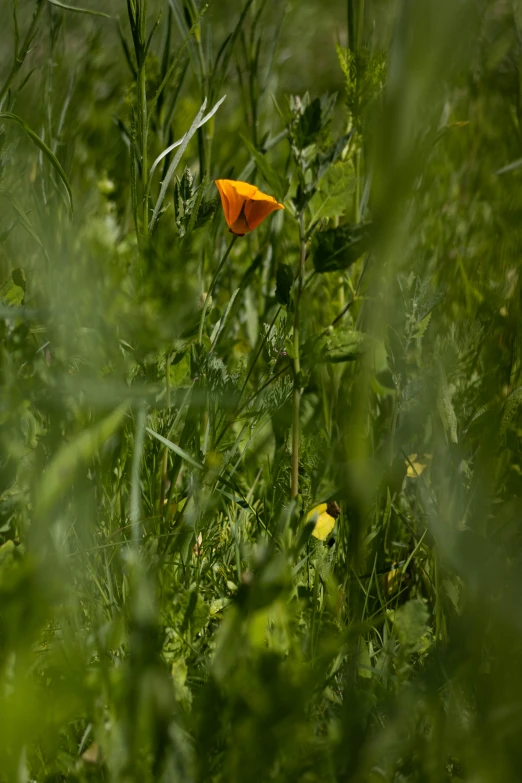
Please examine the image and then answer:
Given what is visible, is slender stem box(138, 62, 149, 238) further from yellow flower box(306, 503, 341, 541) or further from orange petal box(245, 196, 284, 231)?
yellow flower box(306, 503, 341, 541)

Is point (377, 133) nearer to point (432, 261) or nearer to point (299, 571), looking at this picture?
point (299, 571)

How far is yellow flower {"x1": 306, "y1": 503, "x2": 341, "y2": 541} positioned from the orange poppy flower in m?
0.44

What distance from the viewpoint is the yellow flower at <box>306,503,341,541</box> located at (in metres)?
1.10

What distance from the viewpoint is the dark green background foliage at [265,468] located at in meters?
0.48

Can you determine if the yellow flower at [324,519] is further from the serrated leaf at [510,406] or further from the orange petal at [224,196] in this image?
the orange petal at [224,196]

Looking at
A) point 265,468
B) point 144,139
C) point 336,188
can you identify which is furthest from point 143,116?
point 265,468

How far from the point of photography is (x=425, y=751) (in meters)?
0.54

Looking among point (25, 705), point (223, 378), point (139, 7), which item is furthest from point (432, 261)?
point (25, 705)

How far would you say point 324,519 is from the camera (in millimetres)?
1162

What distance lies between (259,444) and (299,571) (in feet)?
1.04

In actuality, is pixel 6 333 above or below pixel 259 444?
above

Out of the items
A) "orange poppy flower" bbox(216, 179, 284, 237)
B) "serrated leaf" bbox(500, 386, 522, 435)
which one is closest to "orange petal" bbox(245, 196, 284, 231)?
"orange poppy flower" bbox(216, 179, 284, 237)

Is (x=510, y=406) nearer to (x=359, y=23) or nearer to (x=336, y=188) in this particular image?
(x=336, y=188)

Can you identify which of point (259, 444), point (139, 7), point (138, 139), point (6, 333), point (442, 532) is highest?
point (139, 7)
